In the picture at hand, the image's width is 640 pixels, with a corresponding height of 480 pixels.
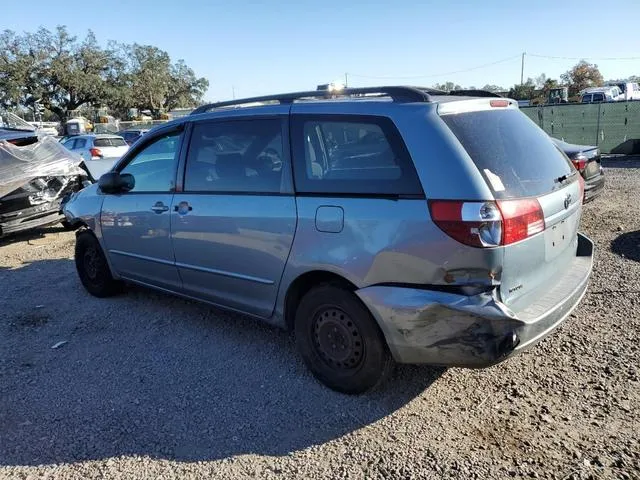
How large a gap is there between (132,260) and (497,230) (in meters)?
3.35

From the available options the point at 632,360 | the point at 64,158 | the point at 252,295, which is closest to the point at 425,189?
the point at 252,295

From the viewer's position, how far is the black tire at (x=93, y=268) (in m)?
5.18

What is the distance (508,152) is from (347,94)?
113cm

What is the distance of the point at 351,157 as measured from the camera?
3109 mm

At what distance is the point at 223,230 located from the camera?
3672 mm

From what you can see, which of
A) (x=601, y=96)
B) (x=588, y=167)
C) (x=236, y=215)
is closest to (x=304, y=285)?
(x=236, y=215)

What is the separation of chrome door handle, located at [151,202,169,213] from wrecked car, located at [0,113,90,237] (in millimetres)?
4499

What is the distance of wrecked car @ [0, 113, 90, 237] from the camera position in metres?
7.52

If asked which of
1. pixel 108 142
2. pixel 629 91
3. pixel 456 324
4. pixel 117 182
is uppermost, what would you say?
pixel 629 91

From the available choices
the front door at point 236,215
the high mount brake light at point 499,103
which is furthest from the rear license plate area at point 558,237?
the front door at point 236,215

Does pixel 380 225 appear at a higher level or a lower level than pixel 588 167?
higher

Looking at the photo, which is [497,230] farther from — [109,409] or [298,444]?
[109,409]

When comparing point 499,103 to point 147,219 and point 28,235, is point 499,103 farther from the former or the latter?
point 28,235

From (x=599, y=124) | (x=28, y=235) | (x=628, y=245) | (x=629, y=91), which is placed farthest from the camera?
(x=629, y=91)
